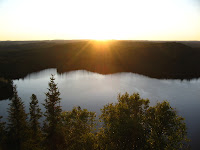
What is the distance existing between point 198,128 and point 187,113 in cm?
1128

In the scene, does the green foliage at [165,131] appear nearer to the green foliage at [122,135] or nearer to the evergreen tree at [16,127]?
the green foliage at [122,135]

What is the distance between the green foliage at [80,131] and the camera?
21.7 meters

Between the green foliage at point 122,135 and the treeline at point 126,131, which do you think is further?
the treeline at point 126,131

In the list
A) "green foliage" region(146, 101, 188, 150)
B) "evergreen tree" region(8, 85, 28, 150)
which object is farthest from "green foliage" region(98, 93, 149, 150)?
"evergreen tree" region(8, 85, 28, 150)

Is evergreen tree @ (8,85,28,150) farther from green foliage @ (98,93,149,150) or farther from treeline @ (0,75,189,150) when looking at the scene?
green foliage @ (98,93,149,150)

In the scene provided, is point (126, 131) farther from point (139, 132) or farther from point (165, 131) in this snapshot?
point (165, 131)

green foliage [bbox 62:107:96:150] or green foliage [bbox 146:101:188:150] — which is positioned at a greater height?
green foliage [bbox 146:101:188:150]

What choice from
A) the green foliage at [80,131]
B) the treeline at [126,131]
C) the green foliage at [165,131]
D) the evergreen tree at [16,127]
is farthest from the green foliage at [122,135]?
the evergreen tree at [16,127]

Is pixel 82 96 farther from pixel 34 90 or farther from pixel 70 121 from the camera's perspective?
pixel 70 121

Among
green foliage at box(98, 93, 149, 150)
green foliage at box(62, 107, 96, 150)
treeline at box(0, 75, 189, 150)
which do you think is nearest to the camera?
green foliage at box(98, 93, 149, 150)

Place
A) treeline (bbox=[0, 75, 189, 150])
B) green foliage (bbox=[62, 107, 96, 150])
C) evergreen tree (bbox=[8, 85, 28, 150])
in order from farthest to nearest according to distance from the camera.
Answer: evergreen tree (bbox=[8, 85, 28, 150]), green foliage (bbox=[62, 107, 96, 150]), treeline (bbox=[0, 75, 189, 150])

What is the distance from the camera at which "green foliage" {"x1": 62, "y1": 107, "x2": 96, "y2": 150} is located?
71.2 ft

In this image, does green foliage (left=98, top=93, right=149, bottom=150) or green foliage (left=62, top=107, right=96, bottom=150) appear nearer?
green foliage (left=98, top=93, right=149, bottom=150)

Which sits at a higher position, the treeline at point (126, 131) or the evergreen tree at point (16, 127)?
the treeline at point (126, 131)
